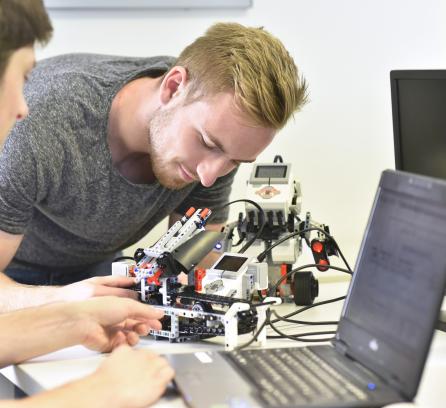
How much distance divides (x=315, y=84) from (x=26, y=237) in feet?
3.65

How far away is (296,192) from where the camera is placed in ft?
5.67

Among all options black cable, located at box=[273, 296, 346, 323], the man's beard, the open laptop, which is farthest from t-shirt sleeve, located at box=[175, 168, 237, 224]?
the open laptop

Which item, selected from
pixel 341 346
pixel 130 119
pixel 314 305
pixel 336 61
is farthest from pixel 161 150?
pixel 336 61

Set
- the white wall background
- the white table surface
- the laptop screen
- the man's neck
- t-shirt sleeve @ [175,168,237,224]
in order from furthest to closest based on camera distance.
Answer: the white wall background < t-shirt sleeve @ [175,168,237,224] < the man's neck < the white table surface < the laptop screen

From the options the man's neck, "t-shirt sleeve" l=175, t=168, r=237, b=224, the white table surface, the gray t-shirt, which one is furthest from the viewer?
"t-shirt sleeve" l=175, t=168, r=237, b=224

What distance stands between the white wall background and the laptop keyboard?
130 centimetres

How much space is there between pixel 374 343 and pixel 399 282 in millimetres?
96

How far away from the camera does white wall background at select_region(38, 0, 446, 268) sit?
7.71 feet

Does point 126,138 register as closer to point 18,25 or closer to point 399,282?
point 18,25

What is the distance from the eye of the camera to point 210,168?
151 cm

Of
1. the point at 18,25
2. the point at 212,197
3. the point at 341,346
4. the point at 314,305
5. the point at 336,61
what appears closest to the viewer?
the point at 18,25

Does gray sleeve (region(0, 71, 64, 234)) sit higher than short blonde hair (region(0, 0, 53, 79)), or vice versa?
short blonde hair (region(0, 0, 53, 79))

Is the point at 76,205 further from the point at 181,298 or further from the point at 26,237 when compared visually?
the point at 181,298

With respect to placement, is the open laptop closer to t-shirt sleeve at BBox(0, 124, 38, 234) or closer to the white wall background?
t-shirt sleeve at BBox(0, 124, 38, 234)
